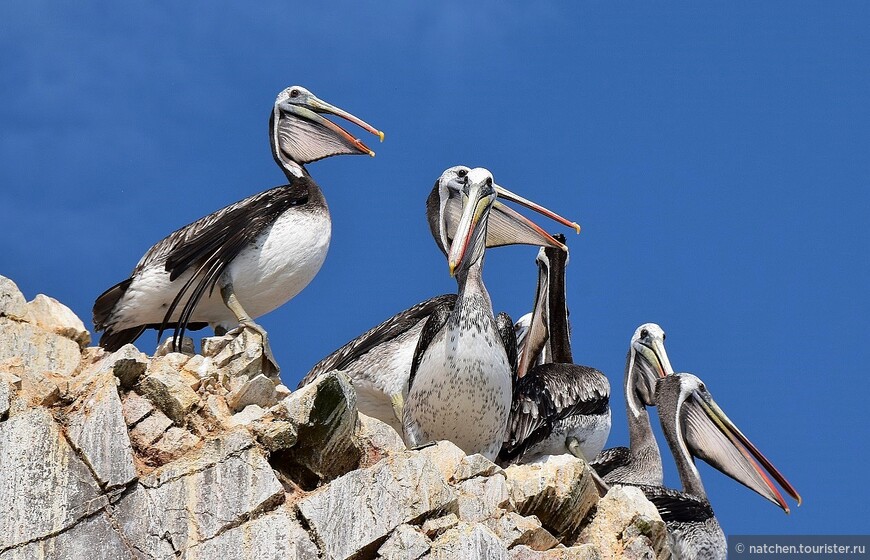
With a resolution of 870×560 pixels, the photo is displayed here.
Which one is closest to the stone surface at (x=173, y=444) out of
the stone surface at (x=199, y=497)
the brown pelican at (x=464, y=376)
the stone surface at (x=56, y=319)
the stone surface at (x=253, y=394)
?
the stone surface at (x=199, y=497)

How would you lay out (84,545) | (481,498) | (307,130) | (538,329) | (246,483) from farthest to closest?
1. (538,329)
2. (307,130)
3. (481,498)
4. (246,483)
5. (84,545)

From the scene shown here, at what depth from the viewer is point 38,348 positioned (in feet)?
33.4

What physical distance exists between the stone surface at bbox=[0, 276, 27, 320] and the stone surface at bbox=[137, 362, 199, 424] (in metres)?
1.60

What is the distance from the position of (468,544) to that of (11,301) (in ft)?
12.3

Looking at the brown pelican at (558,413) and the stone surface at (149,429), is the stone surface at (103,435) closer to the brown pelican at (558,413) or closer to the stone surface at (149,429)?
the stone surface at (149,429)

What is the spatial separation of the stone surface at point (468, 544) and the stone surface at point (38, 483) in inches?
74.5

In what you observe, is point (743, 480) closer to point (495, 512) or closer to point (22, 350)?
point (495, 512)

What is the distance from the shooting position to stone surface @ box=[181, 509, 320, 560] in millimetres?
8438

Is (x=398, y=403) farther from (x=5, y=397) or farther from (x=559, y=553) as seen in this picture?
(x=5, y=397)

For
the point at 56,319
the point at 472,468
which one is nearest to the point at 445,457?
the point at 472,468

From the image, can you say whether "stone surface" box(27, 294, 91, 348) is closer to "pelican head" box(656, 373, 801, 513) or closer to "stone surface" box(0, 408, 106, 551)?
"stone surface" box(0, 408, 106, 551)

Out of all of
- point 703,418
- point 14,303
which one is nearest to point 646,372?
point 703,418

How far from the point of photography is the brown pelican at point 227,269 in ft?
39.3

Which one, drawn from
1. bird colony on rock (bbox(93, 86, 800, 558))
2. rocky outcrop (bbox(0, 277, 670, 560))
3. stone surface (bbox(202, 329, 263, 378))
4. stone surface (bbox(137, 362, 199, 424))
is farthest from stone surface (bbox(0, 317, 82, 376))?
bird colony on rock (bbox(93, 86, 800, 558))
